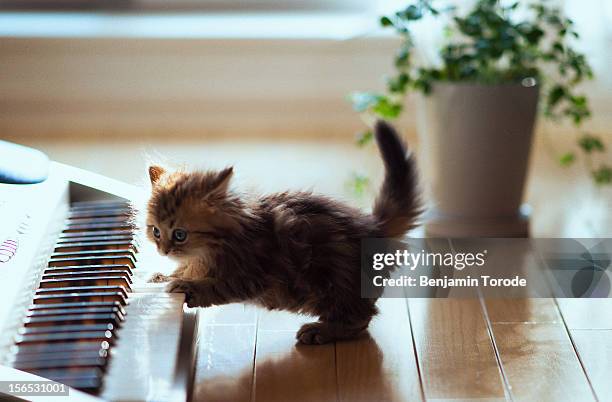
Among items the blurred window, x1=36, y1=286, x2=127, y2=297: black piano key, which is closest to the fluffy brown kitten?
x1=36, y1=286, x2=127, y2=297: black piano key

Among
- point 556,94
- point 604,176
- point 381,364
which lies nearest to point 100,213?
point 381,364

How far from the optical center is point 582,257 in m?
2.32

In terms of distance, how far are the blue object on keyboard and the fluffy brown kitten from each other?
0.37m

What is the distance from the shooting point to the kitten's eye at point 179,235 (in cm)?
169

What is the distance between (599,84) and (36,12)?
2194 millimetres

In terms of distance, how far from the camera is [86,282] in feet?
5.58

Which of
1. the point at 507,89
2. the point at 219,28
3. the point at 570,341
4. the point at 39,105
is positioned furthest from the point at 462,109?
the point at 39,105

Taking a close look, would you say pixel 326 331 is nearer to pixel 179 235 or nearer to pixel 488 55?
pixel 179 235

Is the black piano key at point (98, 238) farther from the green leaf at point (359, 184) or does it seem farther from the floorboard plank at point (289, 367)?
the green leaf at point (359, 184)

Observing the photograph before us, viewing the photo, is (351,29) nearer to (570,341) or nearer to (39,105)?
(39,105)

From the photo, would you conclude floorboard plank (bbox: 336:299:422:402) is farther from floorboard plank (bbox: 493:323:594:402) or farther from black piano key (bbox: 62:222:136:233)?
black piano key (bbox: 62:222:136:233)

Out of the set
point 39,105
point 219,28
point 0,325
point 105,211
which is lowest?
point 0,325

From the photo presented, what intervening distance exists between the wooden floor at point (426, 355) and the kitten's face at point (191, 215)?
16 centimetres

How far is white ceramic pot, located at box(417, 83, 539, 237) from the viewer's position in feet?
7.92
